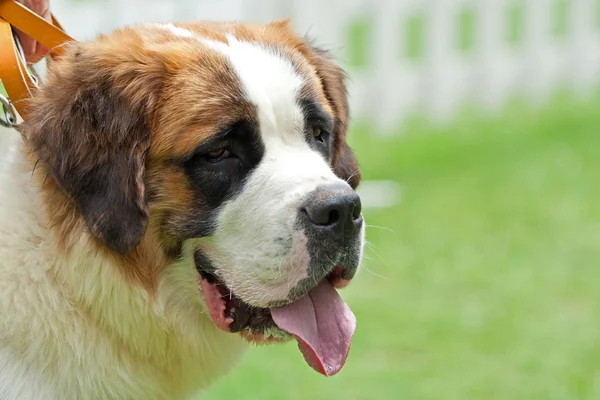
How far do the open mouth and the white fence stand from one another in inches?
206

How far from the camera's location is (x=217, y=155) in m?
3.06

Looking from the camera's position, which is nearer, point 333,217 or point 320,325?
point 333,217

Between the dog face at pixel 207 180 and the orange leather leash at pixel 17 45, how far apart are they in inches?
4.1

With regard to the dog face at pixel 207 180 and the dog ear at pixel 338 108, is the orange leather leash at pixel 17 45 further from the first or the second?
the dog ear at pixel 338 108

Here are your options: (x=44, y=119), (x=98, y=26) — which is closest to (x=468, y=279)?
(x=98, y=26)

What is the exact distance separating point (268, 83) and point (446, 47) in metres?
7.00

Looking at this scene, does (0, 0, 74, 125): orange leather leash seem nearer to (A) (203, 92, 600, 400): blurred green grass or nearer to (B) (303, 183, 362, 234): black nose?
(B) (303, 183, 362, 234): black nose

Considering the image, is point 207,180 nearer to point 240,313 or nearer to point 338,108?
point 240,313

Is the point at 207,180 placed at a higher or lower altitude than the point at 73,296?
higher

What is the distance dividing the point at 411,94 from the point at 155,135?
695 cm

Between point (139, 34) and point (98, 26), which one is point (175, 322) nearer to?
point (139, 34)

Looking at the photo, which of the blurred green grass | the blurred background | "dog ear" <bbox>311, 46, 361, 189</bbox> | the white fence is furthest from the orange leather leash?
the white fence

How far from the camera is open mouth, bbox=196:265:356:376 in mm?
3086

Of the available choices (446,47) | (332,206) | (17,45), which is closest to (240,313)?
(332,206)
